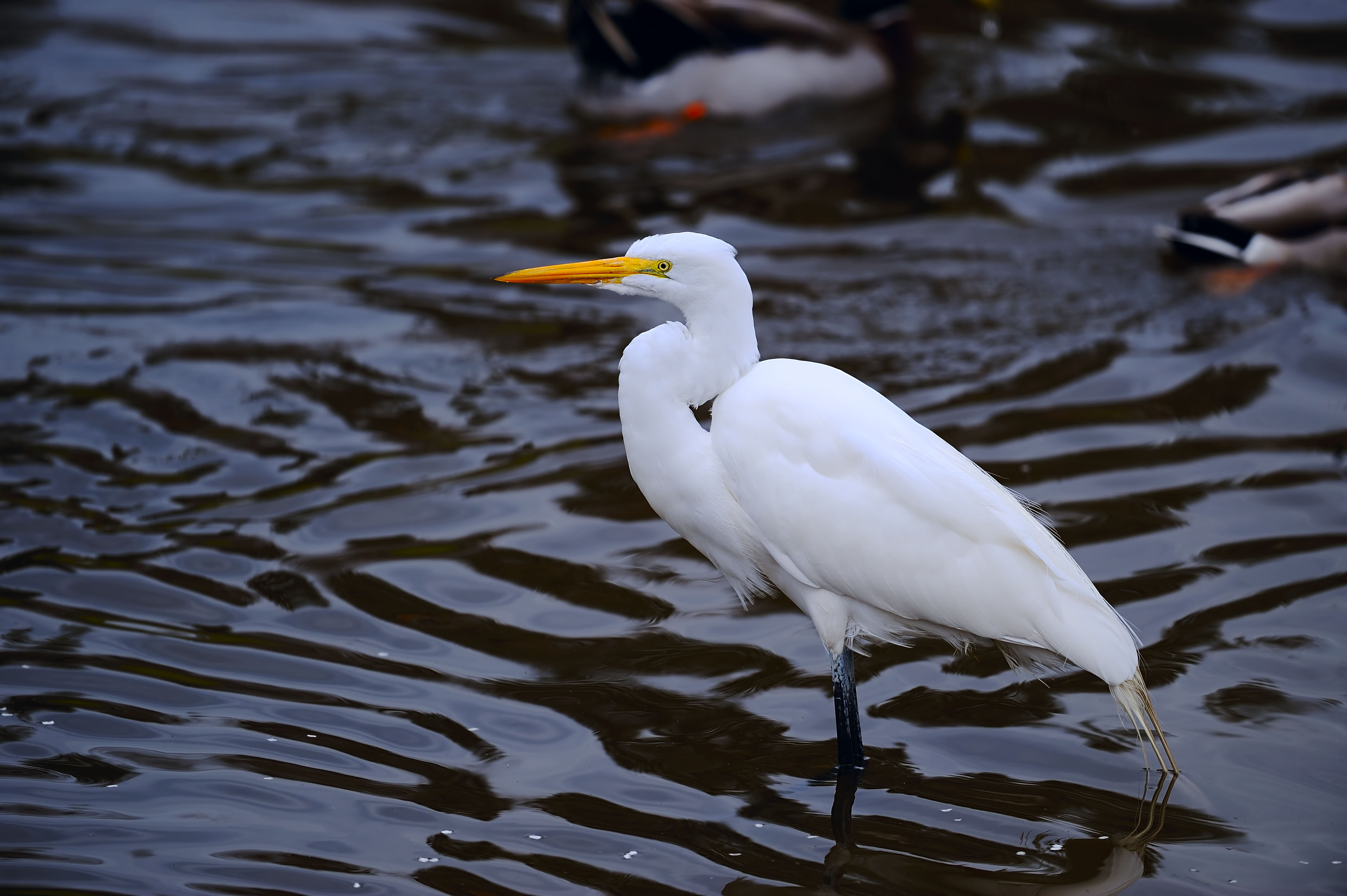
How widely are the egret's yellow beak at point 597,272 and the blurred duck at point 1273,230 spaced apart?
470cm

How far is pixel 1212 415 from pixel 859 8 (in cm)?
557

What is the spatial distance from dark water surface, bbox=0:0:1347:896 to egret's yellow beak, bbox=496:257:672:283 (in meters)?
1.41

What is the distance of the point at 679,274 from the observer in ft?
11.8

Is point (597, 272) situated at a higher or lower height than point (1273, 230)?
higher

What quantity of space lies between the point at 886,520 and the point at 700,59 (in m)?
6.75

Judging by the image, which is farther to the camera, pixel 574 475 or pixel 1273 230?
pixel 1273 230

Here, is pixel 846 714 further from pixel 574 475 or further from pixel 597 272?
pixel 574 475

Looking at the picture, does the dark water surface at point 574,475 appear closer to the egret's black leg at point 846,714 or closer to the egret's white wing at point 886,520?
the egret's black leg at point 846,714

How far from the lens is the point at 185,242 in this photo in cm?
790

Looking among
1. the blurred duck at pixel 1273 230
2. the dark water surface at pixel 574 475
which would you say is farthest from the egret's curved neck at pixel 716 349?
the blurred duck at pixel 1273 230

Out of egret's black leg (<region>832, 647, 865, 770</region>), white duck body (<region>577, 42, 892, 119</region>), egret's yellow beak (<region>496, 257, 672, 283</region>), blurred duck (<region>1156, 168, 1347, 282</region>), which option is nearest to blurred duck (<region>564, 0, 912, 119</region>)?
white duck body (<region>577, 42, 892, 119</region>)

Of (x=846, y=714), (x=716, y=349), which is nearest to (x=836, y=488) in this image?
(x=716, y=349)

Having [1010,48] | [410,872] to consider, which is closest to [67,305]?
[410,872]

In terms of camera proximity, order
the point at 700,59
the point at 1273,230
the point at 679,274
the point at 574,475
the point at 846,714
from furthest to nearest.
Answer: the point at 700,59 < the point at 1273,230 < the point at 574,475 < the point at 846,714 < the point at 679,274
